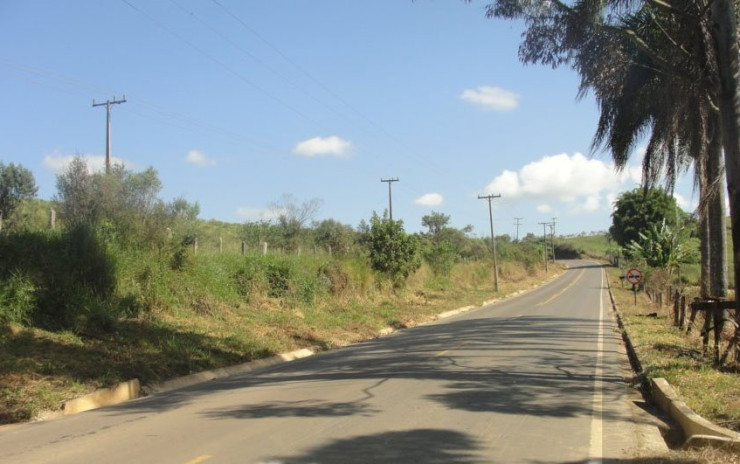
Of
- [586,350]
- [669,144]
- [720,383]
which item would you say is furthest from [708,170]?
[720,383]

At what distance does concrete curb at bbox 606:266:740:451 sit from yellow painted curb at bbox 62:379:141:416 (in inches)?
340

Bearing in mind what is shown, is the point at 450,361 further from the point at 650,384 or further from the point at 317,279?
the point at 317,279

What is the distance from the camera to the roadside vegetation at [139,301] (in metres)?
11.6

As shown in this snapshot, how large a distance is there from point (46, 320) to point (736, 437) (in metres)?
12.9

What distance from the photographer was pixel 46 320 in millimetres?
13250

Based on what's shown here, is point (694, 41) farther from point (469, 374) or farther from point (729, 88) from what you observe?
point (469, 374)

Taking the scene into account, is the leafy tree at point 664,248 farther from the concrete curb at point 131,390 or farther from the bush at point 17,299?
the bush at point 17,299

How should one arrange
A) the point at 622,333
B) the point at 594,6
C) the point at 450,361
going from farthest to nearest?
the point at 622,333 < the point at 450,361 < the point at 594,6

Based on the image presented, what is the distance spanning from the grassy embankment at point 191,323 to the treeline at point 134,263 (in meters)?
0.06

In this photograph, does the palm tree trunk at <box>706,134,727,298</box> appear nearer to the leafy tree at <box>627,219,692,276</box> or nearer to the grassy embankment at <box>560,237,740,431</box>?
the grassy embankment at <box>560,237,740,431</box>

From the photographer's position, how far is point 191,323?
1670 centimetres

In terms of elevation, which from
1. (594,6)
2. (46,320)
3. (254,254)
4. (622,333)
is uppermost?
(594,6)

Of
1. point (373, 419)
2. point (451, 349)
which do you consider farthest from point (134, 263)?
point (373, 419)

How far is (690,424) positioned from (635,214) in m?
77.4
